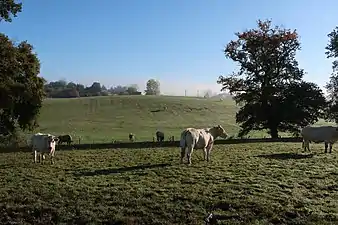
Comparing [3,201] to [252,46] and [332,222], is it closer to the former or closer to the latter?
[332,222]

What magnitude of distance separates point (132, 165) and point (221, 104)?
83759mm

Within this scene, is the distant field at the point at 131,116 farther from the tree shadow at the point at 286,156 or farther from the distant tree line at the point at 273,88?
the tree shadow at the point at 286,156

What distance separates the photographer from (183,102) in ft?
323

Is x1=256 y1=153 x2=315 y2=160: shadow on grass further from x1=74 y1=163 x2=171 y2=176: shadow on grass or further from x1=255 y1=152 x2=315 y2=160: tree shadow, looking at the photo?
x1=74 y1=163 x2=171 y2=176: shadow on grass

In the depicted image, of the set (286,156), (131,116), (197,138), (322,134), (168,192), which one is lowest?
(168,192)

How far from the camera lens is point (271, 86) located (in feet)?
147

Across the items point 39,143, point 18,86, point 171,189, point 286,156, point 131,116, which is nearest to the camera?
→ point 171,189

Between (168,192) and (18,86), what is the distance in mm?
25242

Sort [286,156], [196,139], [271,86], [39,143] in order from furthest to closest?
1. [271,86]
2. [286,156]
3. [39,143]
4. [196,139]

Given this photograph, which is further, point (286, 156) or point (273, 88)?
point (273, 88)

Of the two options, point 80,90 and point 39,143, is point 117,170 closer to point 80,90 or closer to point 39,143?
point 39,143

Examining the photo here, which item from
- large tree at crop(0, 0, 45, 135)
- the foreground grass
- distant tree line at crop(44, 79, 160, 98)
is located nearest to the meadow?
the foreground grass

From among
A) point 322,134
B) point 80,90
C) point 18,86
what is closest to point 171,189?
point 322,134

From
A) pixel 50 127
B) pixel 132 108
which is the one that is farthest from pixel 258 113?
pixel 132 108
